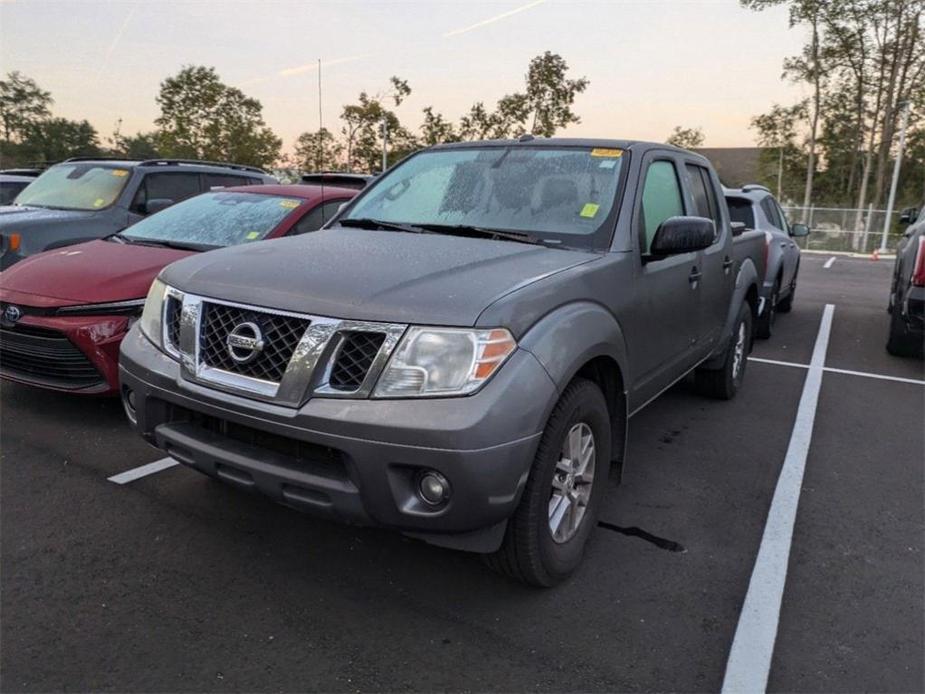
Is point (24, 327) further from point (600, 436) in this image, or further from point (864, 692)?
point (864, 692)

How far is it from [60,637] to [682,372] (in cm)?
339

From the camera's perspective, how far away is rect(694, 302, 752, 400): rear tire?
17.8 ft

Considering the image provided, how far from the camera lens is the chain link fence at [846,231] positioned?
29.3 meters

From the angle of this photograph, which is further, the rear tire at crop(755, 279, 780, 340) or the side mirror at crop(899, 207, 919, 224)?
the side mirror at crop(899, 207, 919, 224)

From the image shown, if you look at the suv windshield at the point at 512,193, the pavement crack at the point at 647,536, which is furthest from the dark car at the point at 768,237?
the pavement crack at the point at 647,536

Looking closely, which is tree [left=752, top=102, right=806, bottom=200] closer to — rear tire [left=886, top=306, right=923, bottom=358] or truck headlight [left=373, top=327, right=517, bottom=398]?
rear tire [left=886, top=306, right=923, bottom=358]

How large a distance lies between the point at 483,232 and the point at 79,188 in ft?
18.9

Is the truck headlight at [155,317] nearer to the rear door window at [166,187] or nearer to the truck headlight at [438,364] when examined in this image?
the truck headlight at [438,364]

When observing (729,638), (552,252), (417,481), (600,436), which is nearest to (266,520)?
(417,481)

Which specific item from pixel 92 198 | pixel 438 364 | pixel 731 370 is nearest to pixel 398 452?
pixel 438 364

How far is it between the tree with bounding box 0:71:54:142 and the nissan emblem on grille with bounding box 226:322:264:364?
1503 inches

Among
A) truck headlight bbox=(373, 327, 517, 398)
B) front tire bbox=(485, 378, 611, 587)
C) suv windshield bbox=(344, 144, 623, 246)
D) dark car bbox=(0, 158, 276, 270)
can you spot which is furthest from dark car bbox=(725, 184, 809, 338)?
truck headlight bbox=(373, 327, 517, 398)

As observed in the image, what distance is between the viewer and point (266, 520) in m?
3.39

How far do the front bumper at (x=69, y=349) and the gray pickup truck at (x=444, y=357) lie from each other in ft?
4.42
